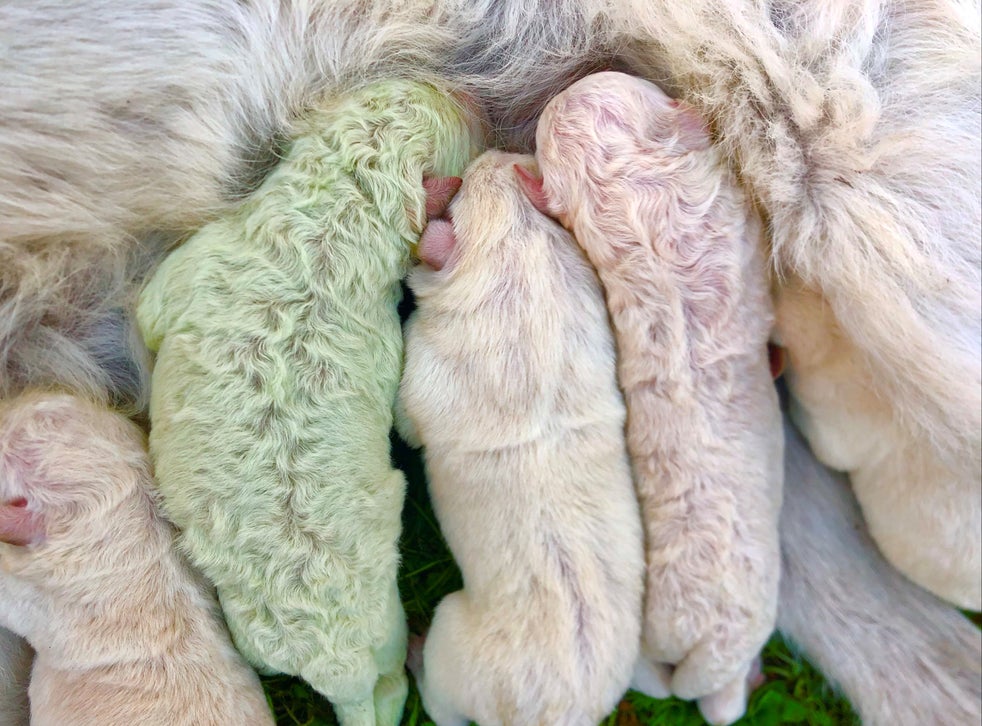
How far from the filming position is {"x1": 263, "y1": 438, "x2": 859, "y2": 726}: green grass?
4.73 feet

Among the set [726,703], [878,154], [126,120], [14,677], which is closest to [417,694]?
[726,703]

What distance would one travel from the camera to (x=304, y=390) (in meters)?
1.15

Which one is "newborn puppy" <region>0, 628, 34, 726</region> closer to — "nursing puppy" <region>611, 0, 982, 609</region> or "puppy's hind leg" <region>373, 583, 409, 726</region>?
"puppy's hind leg" <region>373, 583, 409, 726</region>

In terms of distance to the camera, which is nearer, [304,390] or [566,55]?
[304,390]

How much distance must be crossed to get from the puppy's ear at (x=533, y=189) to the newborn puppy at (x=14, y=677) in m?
1.01

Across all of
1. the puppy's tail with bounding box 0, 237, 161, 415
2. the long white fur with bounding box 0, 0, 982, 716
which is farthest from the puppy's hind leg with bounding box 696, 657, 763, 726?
the puppy's tail with bounding box 0, 237, 161, 415

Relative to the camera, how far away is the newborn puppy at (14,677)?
47.7 inches

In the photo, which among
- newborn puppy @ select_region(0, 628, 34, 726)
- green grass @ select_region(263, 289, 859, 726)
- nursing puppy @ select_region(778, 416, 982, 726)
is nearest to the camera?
newborn puppy @ select_region(0, 628, 34, 726)

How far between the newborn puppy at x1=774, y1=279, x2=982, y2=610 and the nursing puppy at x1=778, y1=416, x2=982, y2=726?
0.05 meters

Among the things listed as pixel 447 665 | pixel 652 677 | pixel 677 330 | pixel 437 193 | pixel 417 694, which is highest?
pixel 437 193

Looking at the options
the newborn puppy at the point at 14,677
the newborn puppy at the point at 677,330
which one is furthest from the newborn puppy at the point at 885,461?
the newborn puppy at the point at 14,677

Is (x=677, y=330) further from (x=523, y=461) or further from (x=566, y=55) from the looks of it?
(x=566, y=55)

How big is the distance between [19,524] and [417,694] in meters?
0.71


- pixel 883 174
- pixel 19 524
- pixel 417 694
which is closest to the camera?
pixel 19 524
